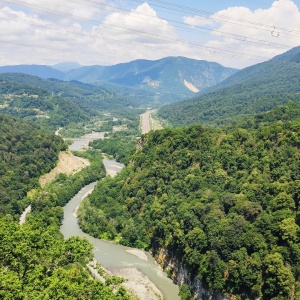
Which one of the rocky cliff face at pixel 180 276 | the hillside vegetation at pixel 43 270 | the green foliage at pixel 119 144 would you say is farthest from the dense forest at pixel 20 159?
A: the rocky cliff face at pixel 180 276

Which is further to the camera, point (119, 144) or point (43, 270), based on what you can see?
point (119, 144)

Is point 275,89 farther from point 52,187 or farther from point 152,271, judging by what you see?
point 152,271

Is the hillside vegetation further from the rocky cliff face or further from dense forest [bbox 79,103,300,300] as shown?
dense forest [bbox 79,103,300,300]

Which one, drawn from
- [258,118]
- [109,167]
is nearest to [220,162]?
[258,118]

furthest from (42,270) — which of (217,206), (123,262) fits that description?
(217,206)

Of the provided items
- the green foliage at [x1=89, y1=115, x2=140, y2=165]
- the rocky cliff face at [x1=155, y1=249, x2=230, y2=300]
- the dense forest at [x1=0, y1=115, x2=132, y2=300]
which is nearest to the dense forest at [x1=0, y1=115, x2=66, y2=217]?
the dense forest at [x1=0, y1=115, x2=132, y2=300]

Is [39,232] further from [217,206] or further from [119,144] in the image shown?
[119,144]

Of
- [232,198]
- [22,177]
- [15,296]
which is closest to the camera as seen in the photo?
[15,296]
